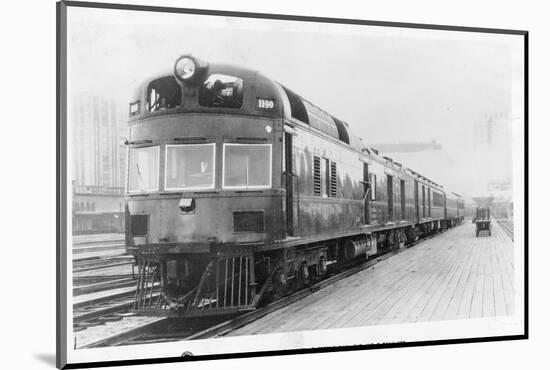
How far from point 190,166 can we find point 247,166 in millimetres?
504

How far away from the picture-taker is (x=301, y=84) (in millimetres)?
6684

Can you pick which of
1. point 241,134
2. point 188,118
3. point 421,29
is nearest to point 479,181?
point 421,29

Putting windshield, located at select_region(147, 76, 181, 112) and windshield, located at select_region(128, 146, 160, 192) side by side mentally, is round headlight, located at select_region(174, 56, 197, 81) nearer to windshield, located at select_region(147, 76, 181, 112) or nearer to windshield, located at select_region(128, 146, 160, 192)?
windshield, located at select_region(147, 76, 181, 112)

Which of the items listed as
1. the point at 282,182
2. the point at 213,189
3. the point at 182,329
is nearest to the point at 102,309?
the point at 182,329

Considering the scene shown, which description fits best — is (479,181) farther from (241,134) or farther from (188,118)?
(188,118)

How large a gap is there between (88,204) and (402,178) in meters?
3.44

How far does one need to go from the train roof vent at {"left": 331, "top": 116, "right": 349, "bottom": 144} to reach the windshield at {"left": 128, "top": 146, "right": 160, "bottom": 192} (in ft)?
6.18

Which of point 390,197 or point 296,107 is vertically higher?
point 296,107

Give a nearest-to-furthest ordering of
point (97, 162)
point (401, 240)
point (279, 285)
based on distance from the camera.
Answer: point (97, 162)
point (279, 285)
point (401, 240)

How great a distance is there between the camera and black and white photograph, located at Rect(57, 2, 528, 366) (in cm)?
596

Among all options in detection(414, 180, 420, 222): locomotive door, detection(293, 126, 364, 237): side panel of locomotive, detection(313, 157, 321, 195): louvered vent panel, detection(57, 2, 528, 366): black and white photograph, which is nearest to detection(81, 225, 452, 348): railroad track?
detection(57, 2, 528, 366): black and white photograph

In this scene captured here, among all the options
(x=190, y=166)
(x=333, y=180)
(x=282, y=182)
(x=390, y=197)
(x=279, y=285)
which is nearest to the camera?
(x=190, y=166)

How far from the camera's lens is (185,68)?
20.2ft

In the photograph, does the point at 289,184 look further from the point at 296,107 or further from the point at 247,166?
the point at 296,107
